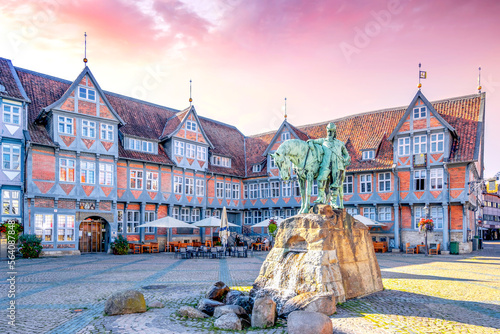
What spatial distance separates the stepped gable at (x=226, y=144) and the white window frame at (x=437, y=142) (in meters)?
17.7

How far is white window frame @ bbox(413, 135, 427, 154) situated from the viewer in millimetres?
30828

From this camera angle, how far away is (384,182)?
107 feet

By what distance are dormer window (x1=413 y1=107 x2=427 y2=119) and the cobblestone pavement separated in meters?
15.5

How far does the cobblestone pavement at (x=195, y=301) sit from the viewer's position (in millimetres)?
8258

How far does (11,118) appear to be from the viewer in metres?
24.9

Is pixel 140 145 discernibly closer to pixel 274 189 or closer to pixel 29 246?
pixel 29 246

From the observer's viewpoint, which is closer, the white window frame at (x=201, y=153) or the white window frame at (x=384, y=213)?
the white window frame at (x=384, y=213)

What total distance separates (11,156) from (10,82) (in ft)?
16.8

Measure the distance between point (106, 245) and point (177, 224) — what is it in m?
6.45

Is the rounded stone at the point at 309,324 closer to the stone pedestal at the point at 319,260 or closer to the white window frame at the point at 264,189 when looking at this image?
the stone pedestal at the point at 319,260

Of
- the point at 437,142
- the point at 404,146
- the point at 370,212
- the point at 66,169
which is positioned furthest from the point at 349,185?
the point at 66,169

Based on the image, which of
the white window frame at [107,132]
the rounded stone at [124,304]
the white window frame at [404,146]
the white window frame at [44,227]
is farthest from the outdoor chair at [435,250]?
the white window frame at [44,227]

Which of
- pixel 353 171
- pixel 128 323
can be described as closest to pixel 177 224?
pixel 353 171

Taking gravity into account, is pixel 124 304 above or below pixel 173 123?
below
